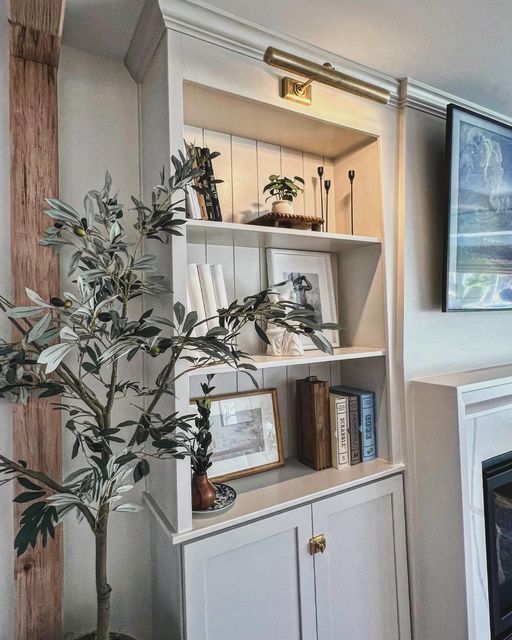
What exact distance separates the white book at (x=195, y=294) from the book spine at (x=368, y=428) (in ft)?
2.38

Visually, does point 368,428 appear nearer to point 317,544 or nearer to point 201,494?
point 317,544

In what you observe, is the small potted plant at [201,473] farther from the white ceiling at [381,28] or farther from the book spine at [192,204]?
the white ceiling at [381,28]

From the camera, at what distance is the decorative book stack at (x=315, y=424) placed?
61.2 inches

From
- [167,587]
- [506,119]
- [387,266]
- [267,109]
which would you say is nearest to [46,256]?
[267,109]

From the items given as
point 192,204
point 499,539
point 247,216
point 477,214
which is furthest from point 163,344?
point 499,539

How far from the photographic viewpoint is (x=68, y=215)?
0.92 m

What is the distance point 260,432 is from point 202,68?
1269 mm

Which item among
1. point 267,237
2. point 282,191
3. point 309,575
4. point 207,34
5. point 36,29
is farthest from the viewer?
point 282,191

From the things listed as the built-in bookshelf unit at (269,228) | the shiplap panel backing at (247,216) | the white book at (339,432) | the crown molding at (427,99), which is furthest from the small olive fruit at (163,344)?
the crown molding at (427,99)

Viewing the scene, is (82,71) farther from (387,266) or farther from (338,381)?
(338,381)

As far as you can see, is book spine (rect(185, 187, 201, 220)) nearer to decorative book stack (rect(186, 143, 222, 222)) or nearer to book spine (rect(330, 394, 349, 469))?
decorative book stack (rect(186, 143, 222, 222))

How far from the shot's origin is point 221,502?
1254mm

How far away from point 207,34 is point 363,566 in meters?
1.86

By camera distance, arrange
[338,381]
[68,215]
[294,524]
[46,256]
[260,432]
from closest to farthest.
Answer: [68,215] < [46,256] < [294,524] < [260,432] < [338,381]
